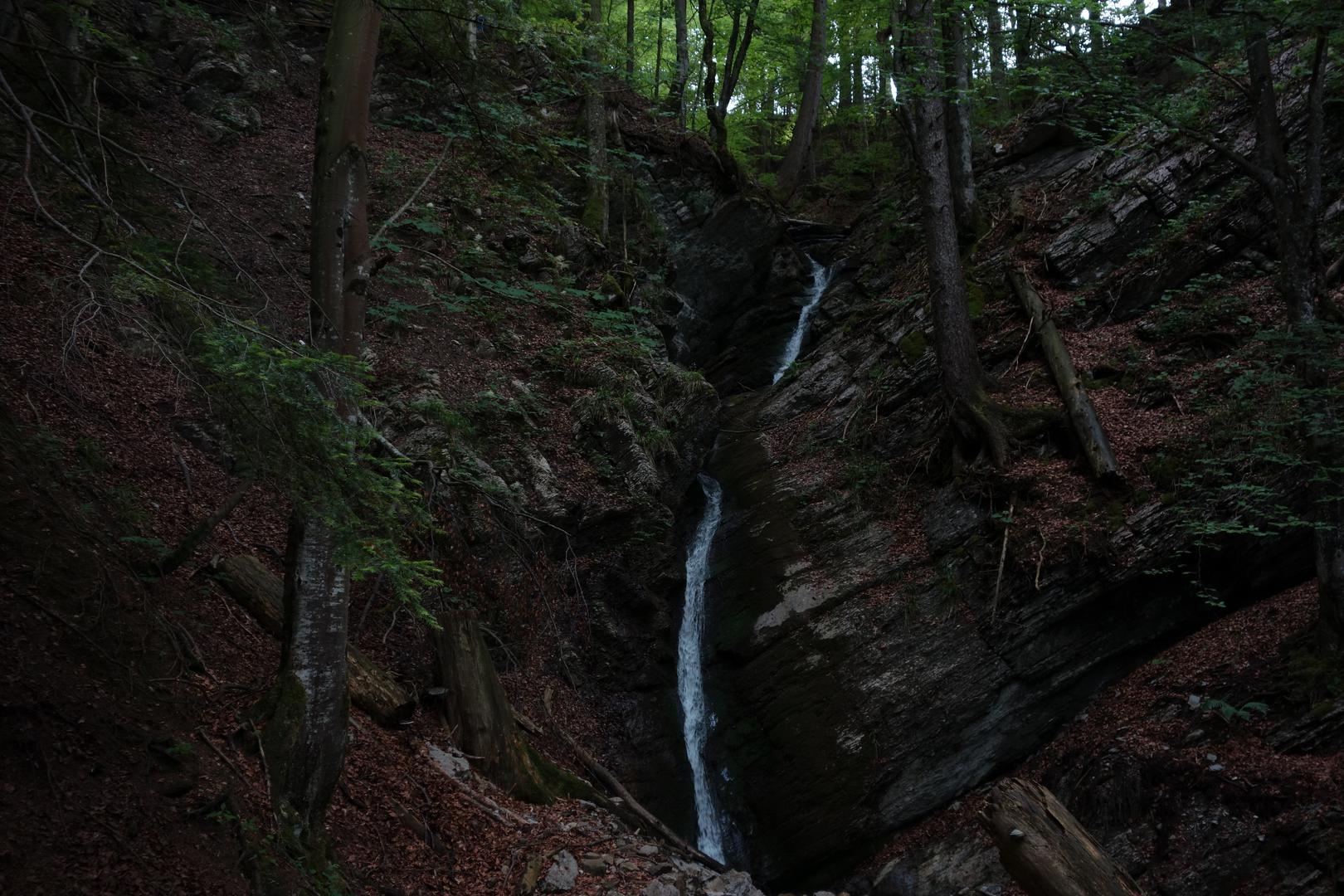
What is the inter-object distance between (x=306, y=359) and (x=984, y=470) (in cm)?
916

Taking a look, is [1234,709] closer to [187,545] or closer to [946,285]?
[946,285]

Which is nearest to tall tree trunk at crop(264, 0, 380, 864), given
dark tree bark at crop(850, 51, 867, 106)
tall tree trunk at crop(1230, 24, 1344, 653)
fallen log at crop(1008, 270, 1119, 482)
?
tall tree trunk at crop(1230, 24, 1344, 653)

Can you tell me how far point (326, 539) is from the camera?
4535mm

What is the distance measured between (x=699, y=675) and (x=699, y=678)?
0.04 metres

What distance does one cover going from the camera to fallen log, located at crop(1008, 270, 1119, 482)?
9.33m

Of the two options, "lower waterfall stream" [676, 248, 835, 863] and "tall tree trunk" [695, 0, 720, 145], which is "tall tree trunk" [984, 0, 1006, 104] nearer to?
"tall tree trunk" [695, 0, 720, 145]

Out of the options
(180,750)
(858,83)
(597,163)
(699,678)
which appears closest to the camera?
(180,750)

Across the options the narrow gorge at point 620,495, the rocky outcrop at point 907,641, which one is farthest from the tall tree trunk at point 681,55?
the rocky outcrop at point 907,641

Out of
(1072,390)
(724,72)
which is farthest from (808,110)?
(1072,390)

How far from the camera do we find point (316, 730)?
4.55 metres

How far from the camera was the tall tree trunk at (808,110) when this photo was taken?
20.3 meters

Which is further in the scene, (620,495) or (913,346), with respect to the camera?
(913,346)

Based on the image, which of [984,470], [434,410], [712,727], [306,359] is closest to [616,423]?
[434,410]

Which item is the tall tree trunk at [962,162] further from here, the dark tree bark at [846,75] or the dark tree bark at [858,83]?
the dark tree bark at [858,83]
